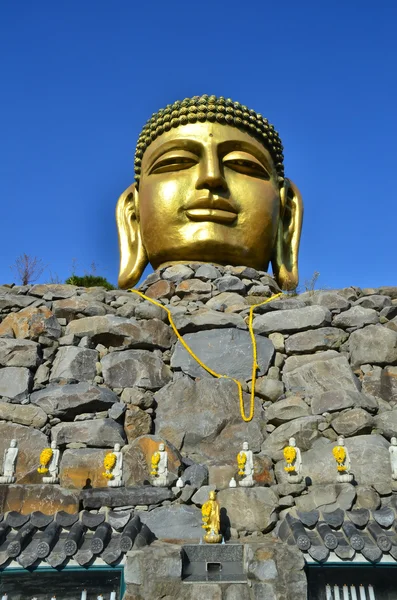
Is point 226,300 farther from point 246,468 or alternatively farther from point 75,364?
point 246,468

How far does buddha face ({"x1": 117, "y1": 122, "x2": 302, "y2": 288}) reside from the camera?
8.31 meters

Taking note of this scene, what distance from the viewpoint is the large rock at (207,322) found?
6.36m

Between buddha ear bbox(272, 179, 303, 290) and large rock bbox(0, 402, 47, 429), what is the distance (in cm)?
519

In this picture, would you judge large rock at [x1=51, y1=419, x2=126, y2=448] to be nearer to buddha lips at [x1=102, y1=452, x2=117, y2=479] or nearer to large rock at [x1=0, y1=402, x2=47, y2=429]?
large rock at [x1=0, y1=402, x2=47, y2=429]

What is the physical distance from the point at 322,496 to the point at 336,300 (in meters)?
2.91

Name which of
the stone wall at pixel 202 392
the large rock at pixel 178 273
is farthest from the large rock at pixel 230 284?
the large rock at pixel 178 273

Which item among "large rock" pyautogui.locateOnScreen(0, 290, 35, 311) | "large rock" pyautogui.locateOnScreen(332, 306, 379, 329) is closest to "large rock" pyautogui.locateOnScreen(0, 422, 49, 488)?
"large rock" pyautogui.locateOnScreen(0, 290, 35, 311)

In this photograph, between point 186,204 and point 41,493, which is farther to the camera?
point 186,204

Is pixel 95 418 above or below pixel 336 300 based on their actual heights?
below

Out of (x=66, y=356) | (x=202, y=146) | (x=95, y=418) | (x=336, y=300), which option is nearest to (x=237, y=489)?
(x=95, y=418)

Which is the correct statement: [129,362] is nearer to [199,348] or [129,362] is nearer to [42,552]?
[199,348]

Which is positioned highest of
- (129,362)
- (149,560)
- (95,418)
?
(129,362)

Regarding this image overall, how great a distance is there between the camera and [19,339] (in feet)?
20.0

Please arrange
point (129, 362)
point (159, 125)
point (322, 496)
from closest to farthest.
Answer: point (322, 496) → point (129, 362) → point (159, 125)
